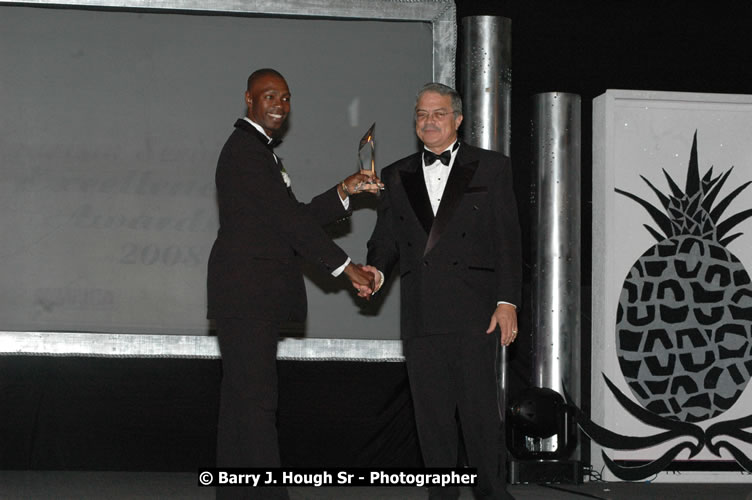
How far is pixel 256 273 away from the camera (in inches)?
132

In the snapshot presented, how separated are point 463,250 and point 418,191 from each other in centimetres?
28

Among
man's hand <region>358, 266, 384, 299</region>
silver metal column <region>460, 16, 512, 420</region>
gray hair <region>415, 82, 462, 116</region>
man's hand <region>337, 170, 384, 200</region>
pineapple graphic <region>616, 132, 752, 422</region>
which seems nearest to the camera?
A: gray hair <region>415, 82, 462, 116</region>

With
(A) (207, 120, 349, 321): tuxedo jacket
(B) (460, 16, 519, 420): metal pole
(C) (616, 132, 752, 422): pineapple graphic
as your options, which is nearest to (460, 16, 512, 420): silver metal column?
(B) (460, 16, 519, 420): metal pole

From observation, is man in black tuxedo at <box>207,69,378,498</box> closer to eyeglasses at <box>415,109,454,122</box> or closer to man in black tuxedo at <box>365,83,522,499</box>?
man in black tuxedo at <box>365,83,522,499</box>

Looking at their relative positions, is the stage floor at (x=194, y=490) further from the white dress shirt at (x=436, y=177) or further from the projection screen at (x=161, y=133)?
the white dress shirt at (x=436, y=177)

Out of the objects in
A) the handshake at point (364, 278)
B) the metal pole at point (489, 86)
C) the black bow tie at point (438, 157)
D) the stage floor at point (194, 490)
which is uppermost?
the metal pole at point (489, 86)

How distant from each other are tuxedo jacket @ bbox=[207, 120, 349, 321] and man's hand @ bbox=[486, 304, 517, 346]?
1.94 ft

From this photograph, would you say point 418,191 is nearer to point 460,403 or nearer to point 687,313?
point 460,403

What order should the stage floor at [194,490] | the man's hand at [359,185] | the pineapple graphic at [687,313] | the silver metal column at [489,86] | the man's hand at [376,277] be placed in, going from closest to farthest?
the man's hand at [376,277]
the man's hand at [359,185]
the stage floor at [194,490]
the silver metal column at [489,86]
the pineapple graphic at [687,313]

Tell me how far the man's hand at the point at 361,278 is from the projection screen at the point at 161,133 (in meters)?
1.37

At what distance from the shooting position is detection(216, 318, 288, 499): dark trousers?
10.8 ft

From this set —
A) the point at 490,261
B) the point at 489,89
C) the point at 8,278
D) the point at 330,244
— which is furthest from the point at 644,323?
the point at 8,278

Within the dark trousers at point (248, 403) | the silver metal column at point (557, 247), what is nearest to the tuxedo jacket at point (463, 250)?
the dark trousers at point (248, 403)

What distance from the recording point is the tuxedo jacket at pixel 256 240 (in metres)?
3.34
